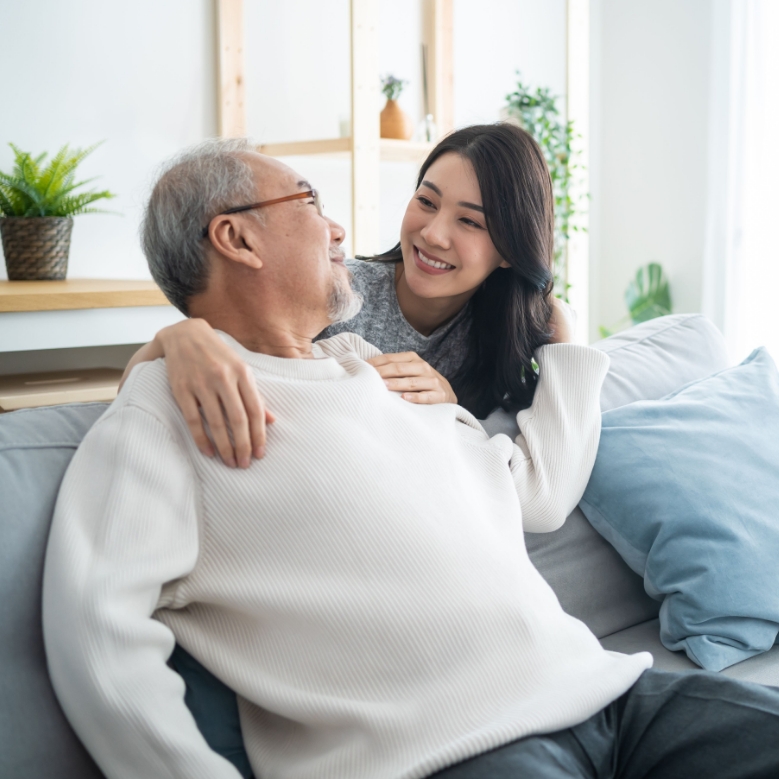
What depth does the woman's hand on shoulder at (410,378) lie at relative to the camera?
133 cm

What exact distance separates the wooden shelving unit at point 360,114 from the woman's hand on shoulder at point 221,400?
5.89ft

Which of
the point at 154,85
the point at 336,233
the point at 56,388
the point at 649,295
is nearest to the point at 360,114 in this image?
the point at 154,85

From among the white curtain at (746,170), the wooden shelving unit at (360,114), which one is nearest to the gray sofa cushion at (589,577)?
the wooden shelving unit at (360,114)

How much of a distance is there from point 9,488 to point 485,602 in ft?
1.88

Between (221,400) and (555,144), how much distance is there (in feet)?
11.8

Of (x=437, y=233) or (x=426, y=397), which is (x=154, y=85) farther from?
(x=426, y=397)

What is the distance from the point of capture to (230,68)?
3359mm

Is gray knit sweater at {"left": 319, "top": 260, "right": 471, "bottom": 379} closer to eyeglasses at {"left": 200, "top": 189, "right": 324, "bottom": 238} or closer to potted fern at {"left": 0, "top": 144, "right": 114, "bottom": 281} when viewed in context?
eyeglasses at {"left": 200, "top": 189, "right": 324, "bottom": 238}

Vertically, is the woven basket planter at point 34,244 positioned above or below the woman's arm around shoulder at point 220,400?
above

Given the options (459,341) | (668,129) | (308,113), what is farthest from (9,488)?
(668,129)

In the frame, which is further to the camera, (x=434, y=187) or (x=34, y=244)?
(x=34, y=244)

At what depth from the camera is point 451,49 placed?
393cm

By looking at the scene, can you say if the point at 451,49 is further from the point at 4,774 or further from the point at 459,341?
the point at 4,774

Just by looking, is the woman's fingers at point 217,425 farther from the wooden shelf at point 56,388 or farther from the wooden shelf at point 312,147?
the wooden shelf at point 312,147
